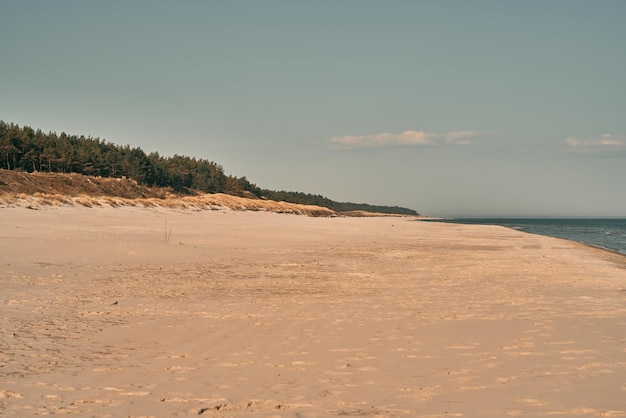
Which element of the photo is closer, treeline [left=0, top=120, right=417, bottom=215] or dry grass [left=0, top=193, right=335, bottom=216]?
dry grass [left=0, top=193, right=335, bottom=216]

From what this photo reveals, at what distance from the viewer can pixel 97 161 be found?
72.8m

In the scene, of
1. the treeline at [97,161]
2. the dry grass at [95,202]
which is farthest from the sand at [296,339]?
the treeline at [97,161]

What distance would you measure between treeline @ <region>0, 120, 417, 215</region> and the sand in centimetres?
5366

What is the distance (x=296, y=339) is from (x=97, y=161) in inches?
2789

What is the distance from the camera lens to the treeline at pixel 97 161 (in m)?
65.0

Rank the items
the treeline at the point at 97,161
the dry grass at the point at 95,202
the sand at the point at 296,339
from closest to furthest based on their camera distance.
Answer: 1. the sand at the point at 296,339
2. the dry grass at the point at 95,202
3. the treeline at the point at 97,161

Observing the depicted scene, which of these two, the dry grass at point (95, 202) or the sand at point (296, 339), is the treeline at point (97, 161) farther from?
the sand at point (296, 339)

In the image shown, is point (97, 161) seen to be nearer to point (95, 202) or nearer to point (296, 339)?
point (95, 202)

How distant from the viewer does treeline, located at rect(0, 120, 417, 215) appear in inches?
2559

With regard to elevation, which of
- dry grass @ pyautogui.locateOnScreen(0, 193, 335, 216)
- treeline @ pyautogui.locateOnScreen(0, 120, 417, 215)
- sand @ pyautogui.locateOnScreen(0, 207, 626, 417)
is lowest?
sand @ pyautogui.locateOnScreen(0, 207, 626, 417)

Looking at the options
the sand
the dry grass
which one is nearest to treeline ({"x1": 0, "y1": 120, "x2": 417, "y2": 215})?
the dry grass

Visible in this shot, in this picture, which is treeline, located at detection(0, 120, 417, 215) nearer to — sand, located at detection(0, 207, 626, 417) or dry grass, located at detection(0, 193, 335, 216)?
dry grass, located at detection(0, 193, 335, 216)

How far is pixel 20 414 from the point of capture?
4.82 metres

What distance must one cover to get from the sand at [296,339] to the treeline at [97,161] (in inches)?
2113
